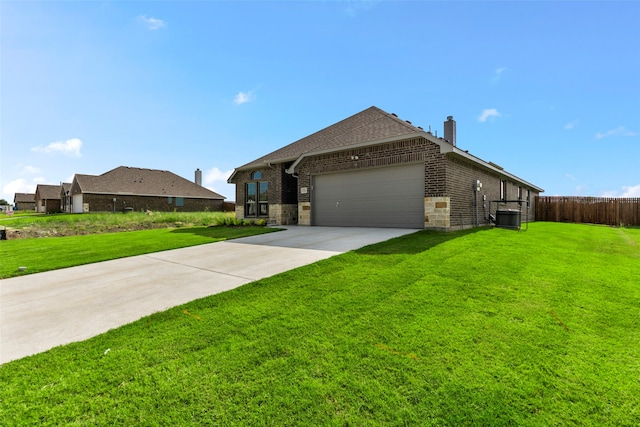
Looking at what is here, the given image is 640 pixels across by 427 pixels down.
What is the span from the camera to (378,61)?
12.1m

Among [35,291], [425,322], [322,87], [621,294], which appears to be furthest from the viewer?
[322,87]

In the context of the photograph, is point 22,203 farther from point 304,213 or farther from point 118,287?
point 118,287

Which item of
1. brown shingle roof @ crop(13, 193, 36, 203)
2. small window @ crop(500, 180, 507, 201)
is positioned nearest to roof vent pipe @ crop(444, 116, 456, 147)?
small window @ crop(500, 180, 507, 201)

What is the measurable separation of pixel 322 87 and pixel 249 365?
13.1 meters

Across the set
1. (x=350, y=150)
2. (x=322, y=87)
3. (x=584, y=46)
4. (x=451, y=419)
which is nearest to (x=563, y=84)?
(x=584, y=46)

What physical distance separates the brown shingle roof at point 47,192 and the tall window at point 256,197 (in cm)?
4351

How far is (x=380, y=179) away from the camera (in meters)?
11.1

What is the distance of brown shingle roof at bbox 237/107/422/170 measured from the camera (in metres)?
11.1

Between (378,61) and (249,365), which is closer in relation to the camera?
(249,365)

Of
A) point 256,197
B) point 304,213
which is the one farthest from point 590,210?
point 256,197

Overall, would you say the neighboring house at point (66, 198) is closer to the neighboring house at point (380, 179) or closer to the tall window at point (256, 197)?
the tall window at point (256, 197)

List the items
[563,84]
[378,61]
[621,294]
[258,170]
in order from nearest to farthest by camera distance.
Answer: [621,294], [563,84], [378,61], [258,170]

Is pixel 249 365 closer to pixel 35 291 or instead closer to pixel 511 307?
pixel 511 307

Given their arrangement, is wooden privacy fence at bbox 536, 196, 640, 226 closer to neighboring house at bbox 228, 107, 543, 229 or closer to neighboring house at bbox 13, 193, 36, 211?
neighboring house at bbox 228, 107, 543, 229
